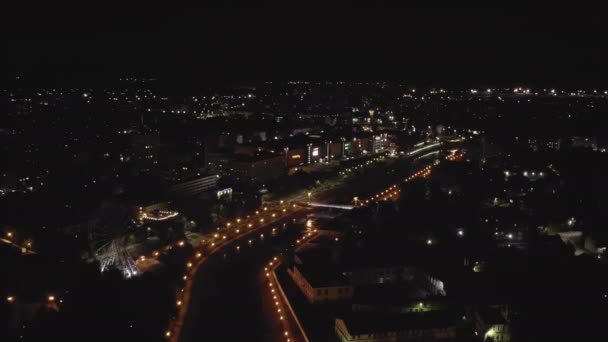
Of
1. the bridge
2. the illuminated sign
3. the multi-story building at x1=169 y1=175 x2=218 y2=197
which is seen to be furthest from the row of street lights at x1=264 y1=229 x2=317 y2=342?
the multi-story building at x1=169 y1=175 x2=218 y2=197

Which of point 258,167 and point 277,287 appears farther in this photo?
point 258,167

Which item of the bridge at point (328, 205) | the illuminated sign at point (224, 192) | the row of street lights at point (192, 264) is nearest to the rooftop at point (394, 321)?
the row of street lights at point (192, 264)

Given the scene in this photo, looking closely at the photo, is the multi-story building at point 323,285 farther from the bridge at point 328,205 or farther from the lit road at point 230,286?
the bridge at point 328,205

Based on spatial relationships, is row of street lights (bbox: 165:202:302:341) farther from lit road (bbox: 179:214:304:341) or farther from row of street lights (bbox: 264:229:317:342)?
row of street lights (bbox: 264:229:317:342)

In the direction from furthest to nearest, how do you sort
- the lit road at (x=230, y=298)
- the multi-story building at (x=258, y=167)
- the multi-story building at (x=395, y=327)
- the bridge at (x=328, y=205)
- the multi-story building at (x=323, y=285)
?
1. the multi-story building at (x=258, y=167)
2. the bridge at (x=328, y=205)
3. the multi-story building at (x=323, y=285)
4. the lit road at (x=230, y=298)
5. the multi-story building at (x=395, y=327)

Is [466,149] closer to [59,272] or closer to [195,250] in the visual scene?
[195,250]

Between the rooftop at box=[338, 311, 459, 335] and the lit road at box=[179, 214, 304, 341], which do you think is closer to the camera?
the rooftop at box=[338, 311, 459, 335]

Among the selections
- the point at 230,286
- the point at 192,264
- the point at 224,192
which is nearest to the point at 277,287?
the point at 230,286

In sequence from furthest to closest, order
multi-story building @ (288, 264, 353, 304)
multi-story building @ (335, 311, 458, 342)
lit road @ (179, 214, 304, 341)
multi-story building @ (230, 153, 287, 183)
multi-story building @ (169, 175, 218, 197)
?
1. multi-story building @ (230, 153, 287, 183)
2. multi-story building @ (169, 175, 218, 197)
3. multi-story building @ (288, 264, 353, 304)
4. lit road @ (179, 214, 304, 341)
5. multi-story building @ (335, 311, 458, 342)

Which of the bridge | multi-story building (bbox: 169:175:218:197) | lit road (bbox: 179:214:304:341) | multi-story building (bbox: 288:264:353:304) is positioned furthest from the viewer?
multi-story building (bbox: 169:175:218:197)

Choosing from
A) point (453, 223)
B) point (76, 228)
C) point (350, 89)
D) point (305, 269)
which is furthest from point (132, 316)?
point (350, 89)

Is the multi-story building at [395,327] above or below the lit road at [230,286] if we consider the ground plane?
above

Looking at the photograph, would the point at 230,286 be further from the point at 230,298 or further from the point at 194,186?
the point at 194,186
